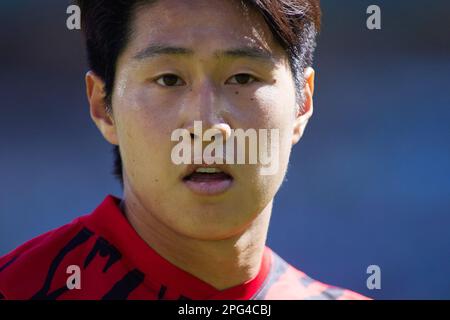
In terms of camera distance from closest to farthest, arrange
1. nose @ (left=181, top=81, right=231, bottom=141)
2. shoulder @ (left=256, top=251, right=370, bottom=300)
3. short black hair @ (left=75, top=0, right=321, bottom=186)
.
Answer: nose @ (left=181, top=81, right=231, bottom=141) < short black hair @ (left=75, top=0, right=321, bottom=186) < shoulder @ (left=256, top=251, right=370, bottom=300)

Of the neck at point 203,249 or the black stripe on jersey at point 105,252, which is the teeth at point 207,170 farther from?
the black stripe on jersey at point 105,252

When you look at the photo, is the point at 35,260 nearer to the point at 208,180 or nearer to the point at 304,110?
the point at 208,180

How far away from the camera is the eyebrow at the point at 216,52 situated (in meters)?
1.87

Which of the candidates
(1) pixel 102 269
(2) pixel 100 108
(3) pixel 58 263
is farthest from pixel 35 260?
(2) pixel 100 108

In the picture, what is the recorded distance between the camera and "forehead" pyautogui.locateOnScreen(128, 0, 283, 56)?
1869mm

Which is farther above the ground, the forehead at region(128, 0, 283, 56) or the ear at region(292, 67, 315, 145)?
the forehead at region(128, 0, 283, 56)

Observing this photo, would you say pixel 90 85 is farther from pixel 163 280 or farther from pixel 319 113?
pixel 319 113

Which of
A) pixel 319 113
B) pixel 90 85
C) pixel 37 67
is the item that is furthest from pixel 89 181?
pixel 90 85

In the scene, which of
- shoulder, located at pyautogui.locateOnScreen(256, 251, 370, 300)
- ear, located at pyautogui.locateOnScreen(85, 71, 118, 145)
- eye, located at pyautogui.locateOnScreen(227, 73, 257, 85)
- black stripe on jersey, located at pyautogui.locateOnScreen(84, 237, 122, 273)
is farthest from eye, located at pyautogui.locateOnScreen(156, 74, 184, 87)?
shoulder, located at pyautogui.locateOnScreen(256, 251, 370, 300)

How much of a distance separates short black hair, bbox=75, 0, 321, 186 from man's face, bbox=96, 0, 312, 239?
0.03 metres

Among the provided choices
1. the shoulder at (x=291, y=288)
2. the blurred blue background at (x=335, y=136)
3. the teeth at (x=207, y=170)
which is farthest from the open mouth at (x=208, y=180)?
the blurred blue background at (x=335, y=136)

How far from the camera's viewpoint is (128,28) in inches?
77.7

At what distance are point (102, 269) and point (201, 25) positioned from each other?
0.64 meters

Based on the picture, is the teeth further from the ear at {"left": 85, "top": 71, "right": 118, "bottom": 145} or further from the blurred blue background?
the blurred blue background
